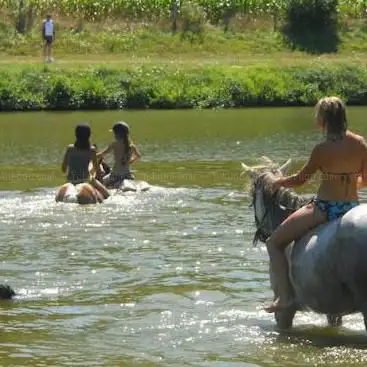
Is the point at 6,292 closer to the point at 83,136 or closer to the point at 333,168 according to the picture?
the point at 333,168

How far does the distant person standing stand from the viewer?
143 ft

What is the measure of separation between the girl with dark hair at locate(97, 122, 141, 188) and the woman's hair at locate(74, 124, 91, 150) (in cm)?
51

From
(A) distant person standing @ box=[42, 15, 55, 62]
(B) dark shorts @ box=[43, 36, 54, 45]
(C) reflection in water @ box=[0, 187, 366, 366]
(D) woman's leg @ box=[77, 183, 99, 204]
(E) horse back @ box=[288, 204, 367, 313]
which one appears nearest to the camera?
(E) horse back @ box=[288, 204, 367, 313]

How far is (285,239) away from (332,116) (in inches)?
46.2

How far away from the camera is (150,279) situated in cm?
1373

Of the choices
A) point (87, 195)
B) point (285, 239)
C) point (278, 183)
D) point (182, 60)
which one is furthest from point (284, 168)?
point (182, 60)

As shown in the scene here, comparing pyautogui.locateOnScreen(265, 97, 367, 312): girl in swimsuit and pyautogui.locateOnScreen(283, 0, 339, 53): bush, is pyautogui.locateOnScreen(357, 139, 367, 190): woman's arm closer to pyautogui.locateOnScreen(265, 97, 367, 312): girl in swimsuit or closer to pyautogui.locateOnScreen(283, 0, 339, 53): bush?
pyautogui.locateOnScreen(265, 97, 367, 312): girl in swimsuit

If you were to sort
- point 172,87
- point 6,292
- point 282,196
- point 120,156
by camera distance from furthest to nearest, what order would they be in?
point 172,87
point 120,156
point 6,292
point 282,196

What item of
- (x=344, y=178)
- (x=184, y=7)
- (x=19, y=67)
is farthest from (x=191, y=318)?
(x=184, y=7)

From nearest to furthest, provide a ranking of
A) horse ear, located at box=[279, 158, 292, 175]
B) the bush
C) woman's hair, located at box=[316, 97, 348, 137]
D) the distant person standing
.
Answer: woman's hair, located at box=[316, 97, 348, 137] < horse ear, located at box=[279, 158, 292, 175] < the distant person standing < the bush

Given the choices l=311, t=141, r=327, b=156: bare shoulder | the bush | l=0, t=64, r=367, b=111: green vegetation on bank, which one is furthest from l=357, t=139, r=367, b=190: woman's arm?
the bush

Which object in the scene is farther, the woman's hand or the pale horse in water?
the woman's hand

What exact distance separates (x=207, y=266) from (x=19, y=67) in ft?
94.9

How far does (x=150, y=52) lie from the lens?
48781mm
